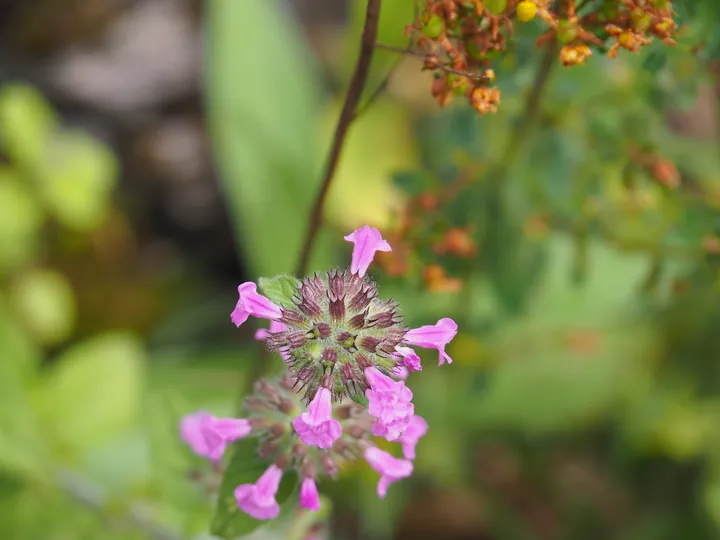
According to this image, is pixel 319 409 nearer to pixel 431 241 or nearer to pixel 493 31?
pixel 493 31

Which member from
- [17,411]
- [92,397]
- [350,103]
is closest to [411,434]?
[350,103]

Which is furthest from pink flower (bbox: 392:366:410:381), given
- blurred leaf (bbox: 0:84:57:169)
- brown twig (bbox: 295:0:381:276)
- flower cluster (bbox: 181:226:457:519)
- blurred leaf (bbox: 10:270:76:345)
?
blurred leaf (bbox: 0:84:57:169)

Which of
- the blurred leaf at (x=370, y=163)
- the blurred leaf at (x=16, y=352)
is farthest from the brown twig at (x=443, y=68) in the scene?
the blurred leaf at (x=370, y=163)

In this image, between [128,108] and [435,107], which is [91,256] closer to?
[128,108]

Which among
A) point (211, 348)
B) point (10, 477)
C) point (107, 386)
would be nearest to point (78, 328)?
point (211, 348)

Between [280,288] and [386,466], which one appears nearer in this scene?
[280,288]

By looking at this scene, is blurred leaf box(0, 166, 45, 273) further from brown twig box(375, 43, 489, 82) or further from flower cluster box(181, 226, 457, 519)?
brown twig box(375, 43, 489, 82)

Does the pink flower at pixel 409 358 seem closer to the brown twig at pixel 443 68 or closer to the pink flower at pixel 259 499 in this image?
the pink flower at pixel 259 499
